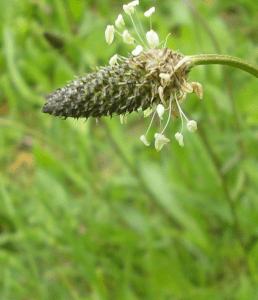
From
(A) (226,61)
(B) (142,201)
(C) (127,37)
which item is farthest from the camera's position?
(B) (142,201)

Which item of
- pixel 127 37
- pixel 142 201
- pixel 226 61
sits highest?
pixel 127 37

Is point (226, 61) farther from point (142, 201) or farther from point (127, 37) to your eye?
point (142, 201)

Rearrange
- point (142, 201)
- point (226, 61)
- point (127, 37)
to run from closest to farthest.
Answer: point (226, 61) < point (127, 37) < point (142, 201)

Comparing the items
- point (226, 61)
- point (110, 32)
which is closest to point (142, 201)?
point (110, 32)

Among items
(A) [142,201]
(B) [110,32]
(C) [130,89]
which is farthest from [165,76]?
(A) [142,201]

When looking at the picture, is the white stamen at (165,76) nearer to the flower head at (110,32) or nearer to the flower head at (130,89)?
the flower head at (130,89)

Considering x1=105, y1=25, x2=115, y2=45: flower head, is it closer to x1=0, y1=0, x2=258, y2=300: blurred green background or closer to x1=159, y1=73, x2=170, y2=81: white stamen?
x1=159, y1=73, x2=170, y2=81: white stamen

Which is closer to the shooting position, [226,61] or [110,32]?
[226,61]

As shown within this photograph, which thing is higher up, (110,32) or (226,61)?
(110,32)
